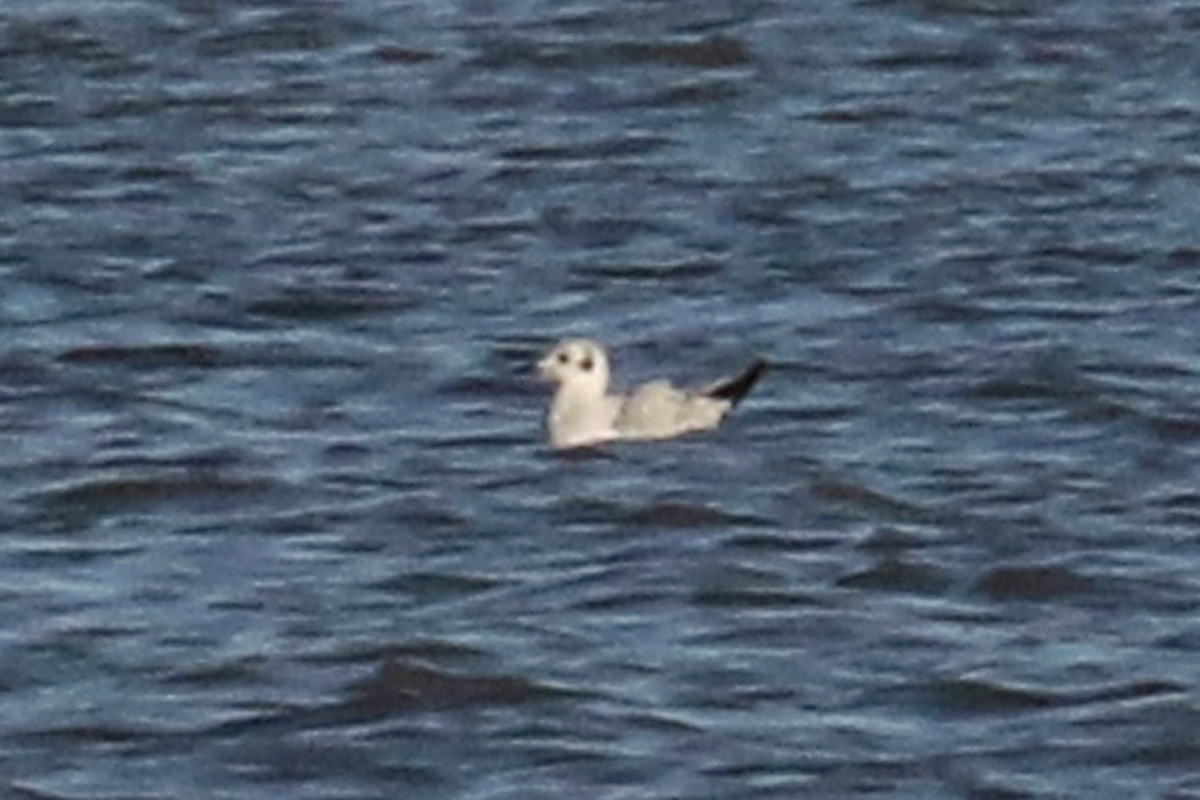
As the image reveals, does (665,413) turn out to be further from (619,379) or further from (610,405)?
(619,379)

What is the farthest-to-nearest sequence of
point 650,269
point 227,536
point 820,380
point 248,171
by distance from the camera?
point 248,171, point 650,269, point 820,380, point 227,536

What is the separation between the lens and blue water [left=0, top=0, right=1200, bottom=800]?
38.8ft

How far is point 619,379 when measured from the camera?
566 inches

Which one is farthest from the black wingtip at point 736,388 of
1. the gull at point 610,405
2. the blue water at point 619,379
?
the blue water at point 619,379

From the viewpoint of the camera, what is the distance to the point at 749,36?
59.6 ft

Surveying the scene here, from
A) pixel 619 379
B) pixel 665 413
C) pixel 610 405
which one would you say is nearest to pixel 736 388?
pixel 665 413

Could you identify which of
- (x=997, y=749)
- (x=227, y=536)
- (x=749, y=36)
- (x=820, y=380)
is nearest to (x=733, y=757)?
(x=997, y=749)

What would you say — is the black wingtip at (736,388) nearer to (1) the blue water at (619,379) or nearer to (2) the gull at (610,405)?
(2) the gull at (610,405)

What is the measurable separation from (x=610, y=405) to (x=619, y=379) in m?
0.61

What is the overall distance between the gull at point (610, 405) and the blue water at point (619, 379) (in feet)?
0.26

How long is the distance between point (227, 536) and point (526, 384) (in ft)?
4.82

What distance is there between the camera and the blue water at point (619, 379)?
1182 centimetres

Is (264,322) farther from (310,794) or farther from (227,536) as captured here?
(310,794)

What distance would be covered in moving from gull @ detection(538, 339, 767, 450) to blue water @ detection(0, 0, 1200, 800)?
8 cm
